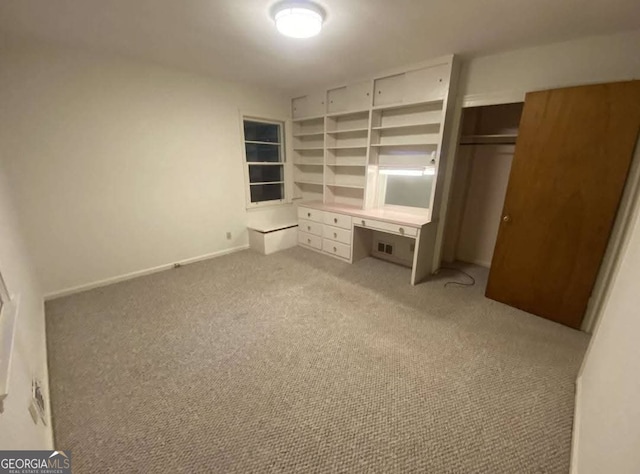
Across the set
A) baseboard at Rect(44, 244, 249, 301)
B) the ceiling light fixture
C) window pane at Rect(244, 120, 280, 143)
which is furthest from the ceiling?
baseboard at Rect(44, 244, 249, 301)

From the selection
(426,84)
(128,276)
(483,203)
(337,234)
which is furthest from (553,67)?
(128,276)

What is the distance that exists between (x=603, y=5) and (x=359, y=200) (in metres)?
2.78

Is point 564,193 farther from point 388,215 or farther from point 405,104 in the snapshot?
point 405,104

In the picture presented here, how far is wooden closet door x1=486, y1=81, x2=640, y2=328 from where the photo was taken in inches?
75.7

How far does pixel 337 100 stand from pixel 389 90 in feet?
2.71

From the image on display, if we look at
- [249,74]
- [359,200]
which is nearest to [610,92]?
[359,200]

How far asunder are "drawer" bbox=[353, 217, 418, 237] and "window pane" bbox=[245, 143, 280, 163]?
74.8 inches

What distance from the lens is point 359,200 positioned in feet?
13.0

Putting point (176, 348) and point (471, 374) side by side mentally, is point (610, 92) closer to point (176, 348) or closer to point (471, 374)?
point (471, 374)

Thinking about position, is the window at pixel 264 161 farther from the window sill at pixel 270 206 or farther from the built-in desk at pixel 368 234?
the built-in desk at pixel 368 234

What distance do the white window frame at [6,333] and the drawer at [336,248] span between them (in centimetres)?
301

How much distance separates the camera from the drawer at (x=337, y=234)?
11.7 feet

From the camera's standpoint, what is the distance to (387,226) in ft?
10.1

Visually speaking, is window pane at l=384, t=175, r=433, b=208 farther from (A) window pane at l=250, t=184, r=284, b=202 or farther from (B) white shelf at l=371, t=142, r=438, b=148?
(A) window pane at l=250, t=184, r=284, b=202
